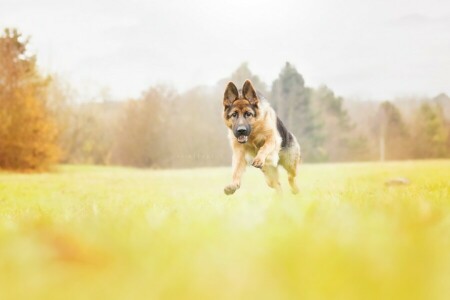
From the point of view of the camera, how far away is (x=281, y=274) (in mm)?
1080

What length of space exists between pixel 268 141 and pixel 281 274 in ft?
9.21

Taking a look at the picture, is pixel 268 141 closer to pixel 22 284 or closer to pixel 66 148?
pixel 22 284

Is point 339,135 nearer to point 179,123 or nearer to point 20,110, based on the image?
point 179,123

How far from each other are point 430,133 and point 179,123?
6.97 m

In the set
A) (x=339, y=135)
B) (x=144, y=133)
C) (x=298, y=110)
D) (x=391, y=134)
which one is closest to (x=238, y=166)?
(x=298, y=110)

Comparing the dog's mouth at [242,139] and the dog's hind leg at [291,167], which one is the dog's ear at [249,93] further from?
the dog's hind leg at [291,167]

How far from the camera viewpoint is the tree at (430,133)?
301 inches

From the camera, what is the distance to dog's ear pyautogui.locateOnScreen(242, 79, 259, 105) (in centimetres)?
367

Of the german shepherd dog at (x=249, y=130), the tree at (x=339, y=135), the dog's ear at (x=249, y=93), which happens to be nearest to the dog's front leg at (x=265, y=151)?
the german shepherd dog at (x=249, y=130)

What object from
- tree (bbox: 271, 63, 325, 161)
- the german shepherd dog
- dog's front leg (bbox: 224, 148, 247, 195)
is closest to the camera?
dog's front leg (bbox: 224, 148, 247, 195)

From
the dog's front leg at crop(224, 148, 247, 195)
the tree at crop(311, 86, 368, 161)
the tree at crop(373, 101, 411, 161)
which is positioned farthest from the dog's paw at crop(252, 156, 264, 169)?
the tree at crop(311, 86, 368, 161)

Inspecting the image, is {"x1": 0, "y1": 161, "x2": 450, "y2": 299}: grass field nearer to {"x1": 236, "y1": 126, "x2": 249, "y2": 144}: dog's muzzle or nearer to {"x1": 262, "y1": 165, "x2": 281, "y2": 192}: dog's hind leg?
{"x1": 236, "y1": 126, "x2": 249, "y2": 144}: dog's muzzle

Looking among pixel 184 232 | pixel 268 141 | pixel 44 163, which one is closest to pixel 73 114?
pixel 44 163

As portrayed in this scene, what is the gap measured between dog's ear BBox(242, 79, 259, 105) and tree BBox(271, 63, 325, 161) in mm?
1727
